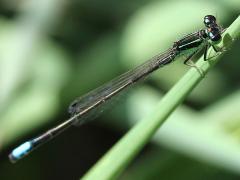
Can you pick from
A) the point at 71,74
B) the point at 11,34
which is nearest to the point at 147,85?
the point at 71,74

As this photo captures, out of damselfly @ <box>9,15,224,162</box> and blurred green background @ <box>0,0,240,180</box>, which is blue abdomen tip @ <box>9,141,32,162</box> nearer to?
damselfly @ <box>9,15,224,162</box>

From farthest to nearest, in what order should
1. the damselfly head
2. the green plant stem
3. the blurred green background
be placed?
the blurred green background, the damselfly head, the green plant stem

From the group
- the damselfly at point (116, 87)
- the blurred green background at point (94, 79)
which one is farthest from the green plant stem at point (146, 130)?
the blurred green background at point (94, 79)

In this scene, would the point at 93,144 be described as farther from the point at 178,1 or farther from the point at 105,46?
the point at 178,1

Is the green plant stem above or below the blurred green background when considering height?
above

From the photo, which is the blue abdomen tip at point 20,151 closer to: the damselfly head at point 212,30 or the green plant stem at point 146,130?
the green plant stem at point 146,130

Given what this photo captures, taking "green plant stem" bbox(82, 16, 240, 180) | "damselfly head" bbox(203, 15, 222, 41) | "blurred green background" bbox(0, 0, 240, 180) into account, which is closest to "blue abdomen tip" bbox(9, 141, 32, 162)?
"blurred green background" bbox(0, 0, 240, 180)
